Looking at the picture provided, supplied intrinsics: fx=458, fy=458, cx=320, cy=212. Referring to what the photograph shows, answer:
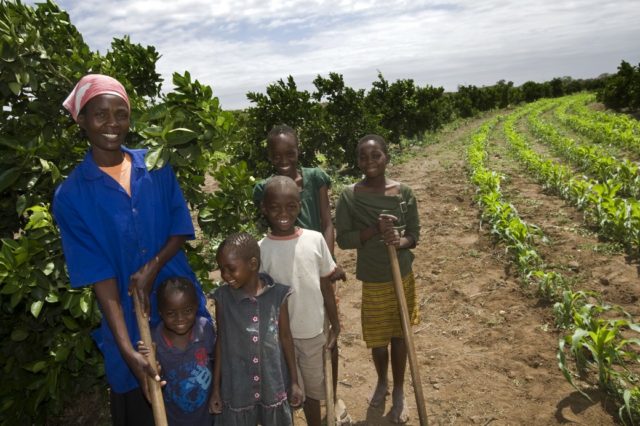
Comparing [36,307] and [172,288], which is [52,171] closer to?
[36,307]

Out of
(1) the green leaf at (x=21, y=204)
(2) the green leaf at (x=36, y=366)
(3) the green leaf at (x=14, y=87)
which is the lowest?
(2) the green leaf at (x=36, y=366)

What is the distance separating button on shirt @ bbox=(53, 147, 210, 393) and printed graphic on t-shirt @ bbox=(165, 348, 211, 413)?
173 millimetres

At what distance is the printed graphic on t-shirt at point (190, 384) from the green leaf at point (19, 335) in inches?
33.5

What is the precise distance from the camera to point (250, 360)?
2158mm

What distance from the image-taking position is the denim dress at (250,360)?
2164 millimetres

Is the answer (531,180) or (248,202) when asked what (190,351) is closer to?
(248,202)

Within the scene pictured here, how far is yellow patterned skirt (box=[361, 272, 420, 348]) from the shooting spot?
303 cm

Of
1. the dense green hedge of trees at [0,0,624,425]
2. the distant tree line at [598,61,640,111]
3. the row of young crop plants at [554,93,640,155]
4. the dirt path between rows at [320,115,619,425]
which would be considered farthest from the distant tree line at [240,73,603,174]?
the distant tree line at [598,61,640,111]

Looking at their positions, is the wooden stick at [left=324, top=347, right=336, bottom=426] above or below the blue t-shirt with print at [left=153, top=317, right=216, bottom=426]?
below

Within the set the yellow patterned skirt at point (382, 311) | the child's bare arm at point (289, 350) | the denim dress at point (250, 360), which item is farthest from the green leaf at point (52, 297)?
the yellow patterned skirt at point (382, 311)

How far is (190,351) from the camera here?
86.7 inches

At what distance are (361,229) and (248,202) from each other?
0.76 metres

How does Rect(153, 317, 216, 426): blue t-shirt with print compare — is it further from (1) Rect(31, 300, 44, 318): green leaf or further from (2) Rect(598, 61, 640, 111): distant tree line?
(2) Rect(598, 61, 640, 111): distant tree line

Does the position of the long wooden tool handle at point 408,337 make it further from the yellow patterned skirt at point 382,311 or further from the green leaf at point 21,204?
the green leaf at point 21,204
